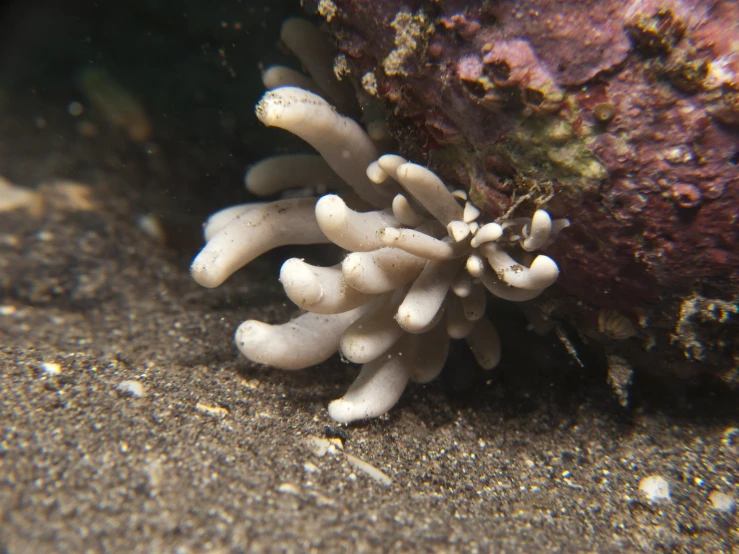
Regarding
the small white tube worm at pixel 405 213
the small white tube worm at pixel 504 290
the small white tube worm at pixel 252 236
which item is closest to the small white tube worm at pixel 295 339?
the small white tube worm at pixel 252 236

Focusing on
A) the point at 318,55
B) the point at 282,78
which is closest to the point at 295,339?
the point at 282,78

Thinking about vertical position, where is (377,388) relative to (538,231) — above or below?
below

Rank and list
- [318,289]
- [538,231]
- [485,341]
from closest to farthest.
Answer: [538,231] → [318,289] → [485,341]

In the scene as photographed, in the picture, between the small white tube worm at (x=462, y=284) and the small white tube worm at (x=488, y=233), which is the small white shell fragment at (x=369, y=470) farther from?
the small white tube worm at (x=488, y=233)

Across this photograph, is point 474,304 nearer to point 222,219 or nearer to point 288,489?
point 288,489

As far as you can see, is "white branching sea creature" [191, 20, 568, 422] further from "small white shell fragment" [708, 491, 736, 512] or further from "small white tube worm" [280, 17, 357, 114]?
"small white shell fragment" [708, 491, 736, 512]

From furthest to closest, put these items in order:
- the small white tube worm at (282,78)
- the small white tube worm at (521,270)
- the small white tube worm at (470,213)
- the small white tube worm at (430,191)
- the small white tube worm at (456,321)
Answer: the small white tube worm at (282,78), the small white tube worm at (456,321), the small white tube worm at (470,213), the small white tube worm at (430,191), the small white tube worm at (521,270)

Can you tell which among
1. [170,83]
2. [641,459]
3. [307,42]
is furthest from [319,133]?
[170,83]
